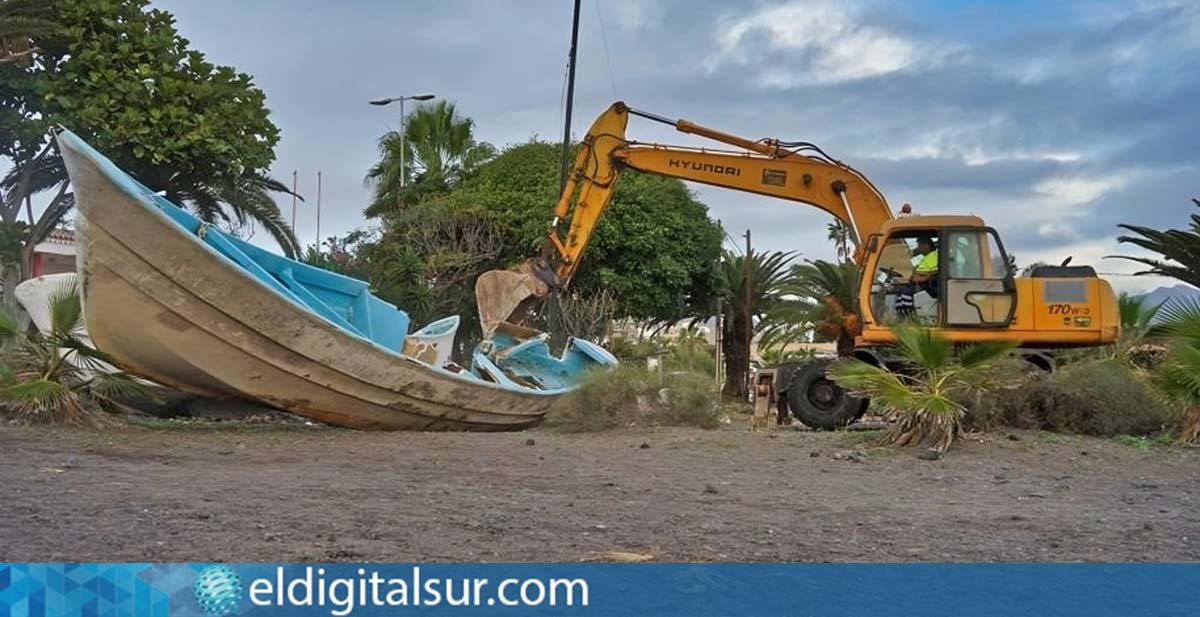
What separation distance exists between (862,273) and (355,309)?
669 centimetres

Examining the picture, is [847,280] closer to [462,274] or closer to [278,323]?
[462,274]

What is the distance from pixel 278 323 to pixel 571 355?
23.4 ft

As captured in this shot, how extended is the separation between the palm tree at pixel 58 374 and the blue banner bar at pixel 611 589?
24.8 feet

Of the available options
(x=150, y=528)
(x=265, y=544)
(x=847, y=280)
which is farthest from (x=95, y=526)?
(x=847, y=280)

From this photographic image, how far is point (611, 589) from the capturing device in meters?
4.29

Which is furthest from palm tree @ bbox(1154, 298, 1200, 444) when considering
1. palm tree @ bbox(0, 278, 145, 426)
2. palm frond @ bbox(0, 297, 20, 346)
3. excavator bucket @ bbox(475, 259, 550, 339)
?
palm frond @ bbox(0, 297, 20, 346)

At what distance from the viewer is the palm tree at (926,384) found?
1034 cm

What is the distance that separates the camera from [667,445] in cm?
1128

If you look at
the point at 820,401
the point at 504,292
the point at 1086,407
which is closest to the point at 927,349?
the point at 1086,407

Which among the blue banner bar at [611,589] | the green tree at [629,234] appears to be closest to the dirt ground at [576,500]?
the blue banner bar at [611,589]

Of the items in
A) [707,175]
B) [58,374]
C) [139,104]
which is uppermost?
[139,104]

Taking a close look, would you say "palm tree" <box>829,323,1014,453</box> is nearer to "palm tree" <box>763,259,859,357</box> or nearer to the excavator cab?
the excavator cab

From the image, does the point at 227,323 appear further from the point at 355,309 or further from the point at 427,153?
the point at 427,153

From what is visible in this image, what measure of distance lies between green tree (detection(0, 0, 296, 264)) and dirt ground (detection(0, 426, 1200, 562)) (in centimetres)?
1108
